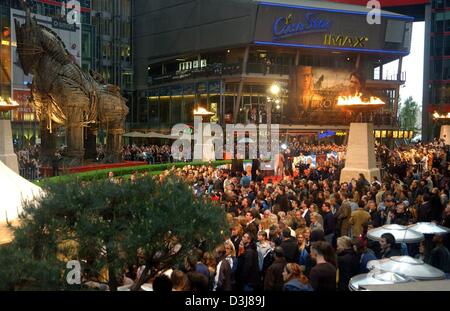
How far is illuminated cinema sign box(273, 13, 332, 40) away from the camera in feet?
172

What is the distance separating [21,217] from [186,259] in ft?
6.78

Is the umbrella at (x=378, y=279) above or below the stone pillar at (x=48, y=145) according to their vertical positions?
below

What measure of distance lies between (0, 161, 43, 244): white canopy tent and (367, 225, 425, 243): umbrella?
18.0 ft

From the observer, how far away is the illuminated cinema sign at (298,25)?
172 ft

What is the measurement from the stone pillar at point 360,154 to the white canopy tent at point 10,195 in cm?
1364

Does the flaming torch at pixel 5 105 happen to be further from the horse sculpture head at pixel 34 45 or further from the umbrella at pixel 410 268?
the umbrella at pixel 410 268

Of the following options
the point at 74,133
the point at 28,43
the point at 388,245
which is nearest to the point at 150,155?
the point at 74,133

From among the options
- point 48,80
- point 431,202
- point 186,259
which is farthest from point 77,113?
point 186,259

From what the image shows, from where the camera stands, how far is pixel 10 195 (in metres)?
8.63

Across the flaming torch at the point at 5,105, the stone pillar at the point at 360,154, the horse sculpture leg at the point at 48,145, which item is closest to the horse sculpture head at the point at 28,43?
the flaming torch at the point at 5,105

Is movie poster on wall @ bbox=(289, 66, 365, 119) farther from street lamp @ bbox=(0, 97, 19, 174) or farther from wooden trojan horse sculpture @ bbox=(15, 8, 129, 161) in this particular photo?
street lamp @ bbox=(0, 97, 19, 174)

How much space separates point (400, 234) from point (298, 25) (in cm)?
4755

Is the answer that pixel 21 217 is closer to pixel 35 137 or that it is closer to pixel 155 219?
pixel 155 219
